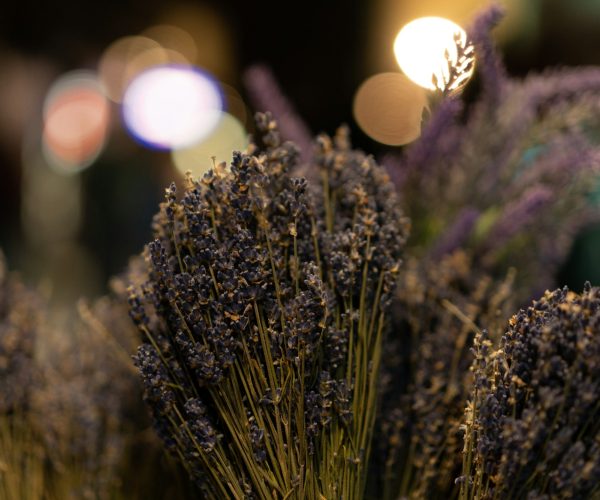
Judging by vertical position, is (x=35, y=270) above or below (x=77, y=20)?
below

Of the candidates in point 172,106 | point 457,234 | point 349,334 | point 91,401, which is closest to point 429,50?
point 457,234

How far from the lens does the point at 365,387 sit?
0.72m

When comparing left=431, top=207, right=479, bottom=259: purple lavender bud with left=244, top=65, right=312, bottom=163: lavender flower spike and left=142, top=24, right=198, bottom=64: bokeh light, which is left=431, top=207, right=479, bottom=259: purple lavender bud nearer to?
left=244, top=65, right=312, bottom=163: lavender flower spike

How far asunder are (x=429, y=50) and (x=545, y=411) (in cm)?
45

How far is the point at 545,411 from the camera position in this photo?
0.58m

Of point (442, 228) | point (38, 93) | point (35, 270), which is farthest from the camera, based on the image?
point (38, 93)

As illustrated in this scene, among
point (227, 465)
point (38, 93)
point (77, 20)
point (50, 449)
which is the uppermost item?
point (77, 20)

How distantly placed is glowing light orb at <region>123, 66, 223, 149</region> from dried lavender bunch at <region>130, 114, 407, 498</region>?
4757 millimetres

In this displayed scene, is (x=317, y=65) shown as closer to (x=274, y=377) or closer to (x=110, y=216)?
Result: (x=110, y=216)

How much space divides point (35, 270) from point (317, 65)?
1.86 meters

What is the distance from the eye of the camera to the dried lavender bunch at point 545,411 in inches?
22.2

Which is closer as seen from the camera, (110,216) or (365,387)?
(365,387)

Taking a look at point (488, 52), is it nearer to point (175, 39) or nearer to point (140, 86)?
point (175, 39)

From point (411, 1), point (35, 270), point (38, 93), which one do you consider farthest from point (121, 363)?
point (38, 93)
